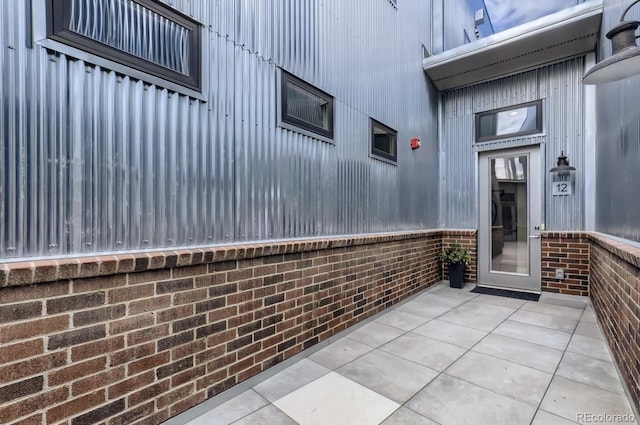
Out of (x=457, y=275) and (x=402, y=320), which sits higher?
(x=457, y=275)

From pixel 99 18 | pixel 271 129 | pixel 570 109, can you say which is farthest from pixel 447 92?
pixel 99 18

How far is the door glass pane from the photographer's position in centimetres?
526

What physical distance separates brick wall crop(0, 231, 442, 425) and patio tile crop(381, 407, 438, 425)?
3.25 ft

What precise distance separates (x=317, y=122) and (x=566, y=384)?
9.68ft

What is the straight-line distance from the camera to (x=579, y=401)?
2.20 m

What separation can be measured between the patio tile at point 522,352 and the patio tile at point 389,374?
79 cm

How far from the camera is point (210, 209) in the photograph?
2.18 m

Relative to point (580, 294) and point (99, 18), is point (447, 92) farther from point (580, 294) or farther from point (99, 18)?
point (99, 18)

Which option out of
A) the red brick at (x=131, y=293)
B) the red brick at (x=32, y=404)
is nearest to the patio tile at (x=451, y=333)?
the red brick at (x=131, y=293)

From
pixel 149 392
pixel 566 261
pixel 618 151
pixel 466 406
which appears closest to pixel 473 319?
pixel 466 406

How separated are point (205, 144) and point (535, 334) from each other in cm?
372

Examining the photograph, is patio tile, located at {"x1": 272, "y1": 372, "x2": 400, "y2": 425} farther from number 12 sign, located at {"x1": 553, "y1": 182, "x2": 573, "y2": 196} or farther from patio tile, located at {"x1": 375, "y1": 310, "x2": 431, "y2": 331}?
number 12 sign, located at {"x1": 553, "y1": 182, "x2": 573, "y2": 196}

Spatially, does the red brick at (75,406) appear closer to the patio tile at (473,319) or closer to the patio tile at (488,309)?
the patio tile at (473,319)

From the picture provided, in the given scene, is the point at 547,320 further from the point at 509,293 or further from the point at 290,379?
the point at 290,379
